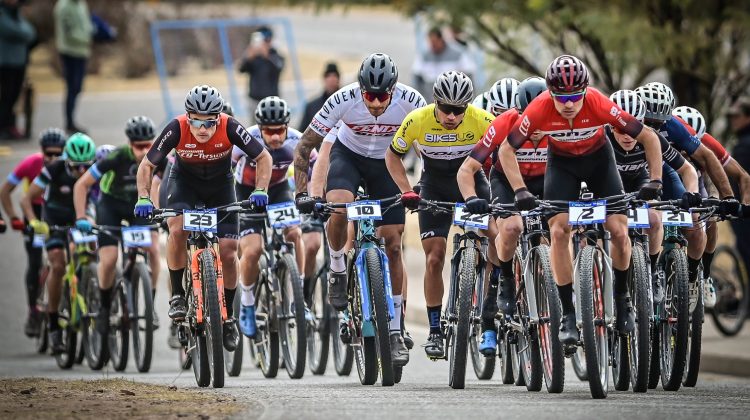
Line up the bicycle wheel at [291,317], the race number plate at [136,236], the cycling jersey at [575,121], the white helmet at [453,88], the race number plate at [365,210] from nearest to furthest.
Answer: the cycling jersey at [575,121] → the white helmet at [453,88] → the race number plate at [365,210] → the bicycle wheel at [291,317] → the race number plate at [136,236]

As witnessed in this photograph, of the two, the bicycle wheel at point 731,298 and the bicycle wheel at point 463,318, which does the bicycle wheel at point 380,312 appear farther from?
the bicycle wheel at point 731,298

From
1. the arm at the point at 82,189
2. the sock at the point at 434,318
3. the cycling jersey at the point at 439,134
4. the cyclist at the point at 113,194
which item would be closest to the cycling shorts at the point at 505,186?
the cycling jersey at the point at 439,134

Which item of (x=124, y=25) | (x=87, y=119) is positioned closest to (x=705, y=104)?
(x=87, y=119)

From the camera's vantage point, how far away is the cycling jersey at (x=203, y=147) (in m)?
13.5

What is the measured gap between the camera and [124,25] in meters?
36.6

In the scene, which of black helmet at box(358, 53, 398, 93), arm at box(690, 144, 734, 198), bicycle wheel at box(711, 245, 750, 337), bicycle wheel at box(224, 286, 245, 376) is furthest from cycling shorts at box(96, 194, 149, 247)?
bicycle wheel at box(711, 245, 750, 337)

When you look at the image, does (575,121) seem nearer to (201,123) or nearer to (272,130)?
(201,123)

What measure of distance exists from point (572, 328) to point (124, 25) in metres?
26.0

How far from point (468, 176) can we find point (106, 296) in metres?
5.14

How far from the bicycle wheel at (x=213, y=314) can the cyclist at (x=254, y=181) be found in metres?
1.96

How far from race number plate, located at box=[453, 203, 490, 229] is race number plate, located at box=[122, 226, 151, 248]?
154 inches

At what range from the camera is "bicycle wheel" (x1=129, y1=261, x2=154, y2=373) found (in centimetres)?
1555

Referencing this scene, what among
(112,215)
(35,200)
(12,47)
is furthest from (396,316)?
(12,47)

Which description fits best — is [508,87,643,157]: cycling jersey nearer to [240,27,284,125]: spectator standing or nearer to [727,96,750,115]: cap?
[727,96,750,115]: cap
